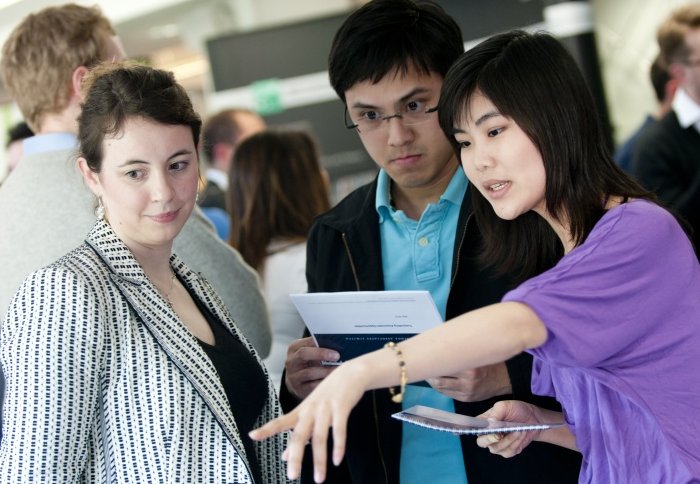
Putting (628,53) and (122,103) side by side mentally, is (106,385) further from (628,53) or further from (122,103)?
(628,53)

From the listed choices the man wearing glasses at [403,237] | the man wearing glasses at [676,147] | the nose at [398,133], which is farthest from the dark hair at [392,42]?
the man wearing glasses at [676,147]

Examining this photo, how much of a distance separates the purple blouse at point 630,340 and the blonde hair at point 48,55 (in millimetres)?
1497

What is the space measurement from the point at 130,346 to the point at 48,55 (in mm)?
1092

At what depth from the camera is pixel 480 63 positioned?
6.12 ft

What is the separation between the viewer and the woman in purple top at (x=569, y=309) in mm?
1387

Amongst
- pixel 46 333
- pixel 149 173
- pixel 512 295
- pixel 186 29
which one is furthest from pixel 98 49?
pixel 186 29

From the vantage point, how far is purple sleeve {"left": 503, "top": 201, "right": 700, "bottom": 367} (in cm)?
146

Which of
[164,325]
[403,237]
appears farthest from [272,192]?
[164,325]

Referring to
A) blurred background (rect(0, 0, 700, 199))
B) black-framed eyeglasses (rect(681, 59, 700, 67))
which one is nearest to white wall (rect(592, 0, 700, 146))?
blurred background (rect(0, 0, 700, 199))

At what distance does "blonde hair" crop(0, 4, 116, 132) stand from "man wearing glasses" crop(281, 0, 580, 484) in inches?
25.8

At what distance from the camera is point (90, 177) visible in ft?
6.42

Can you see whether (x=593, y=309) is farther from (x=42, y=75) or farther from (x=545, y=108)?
(x=42, y=75)

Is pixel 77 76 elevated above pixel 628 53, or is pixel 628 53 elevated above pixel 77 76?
pixel 77 76

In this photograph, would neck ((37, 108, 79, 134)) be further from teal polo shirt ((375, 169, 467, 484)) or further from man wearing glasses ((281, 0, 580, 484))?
teal polo shirt ((375, 169, 467, 484))
